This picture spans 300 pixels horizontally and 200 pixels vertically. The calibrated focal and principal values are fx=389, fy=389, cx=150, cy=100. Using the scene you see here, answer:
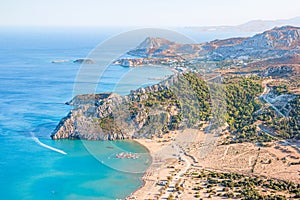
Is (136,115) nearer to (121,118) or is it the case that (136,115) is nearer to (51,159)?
(121,118)

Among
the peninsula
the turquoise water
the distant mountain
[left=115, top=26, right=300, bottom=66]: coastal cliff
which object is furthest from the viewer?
the distant mountain

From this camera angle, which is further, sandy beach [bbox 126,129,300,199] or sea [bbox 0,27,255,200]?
sea [bbox 0,27,255,200]

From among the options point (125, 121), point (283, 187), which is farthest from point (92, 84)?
point (283, 187)

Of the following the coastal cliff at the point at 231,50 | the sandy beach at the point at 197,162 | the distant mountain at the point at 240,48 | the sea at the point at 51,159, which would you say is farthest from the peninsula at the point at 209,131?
the distant mountain at the point at 240,48

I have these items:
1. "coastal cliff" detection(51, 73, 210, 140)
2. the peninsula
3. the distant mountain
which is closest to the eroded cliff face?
"coastal cliff" detection(51, 73, 210, 140)

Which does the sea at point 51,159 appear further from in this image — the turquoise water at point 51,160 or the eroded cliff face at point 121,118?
the eroded cliff face at point 121,118

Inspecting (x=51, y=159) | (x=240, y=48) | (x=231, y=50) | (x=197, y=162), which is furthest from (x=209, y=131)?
(x=240, y=48)

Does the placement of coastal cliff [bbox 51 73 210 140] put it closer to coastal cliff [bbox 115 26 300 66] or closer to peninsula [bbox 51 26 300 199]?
peninsula [bbox 51 26 300 199]
